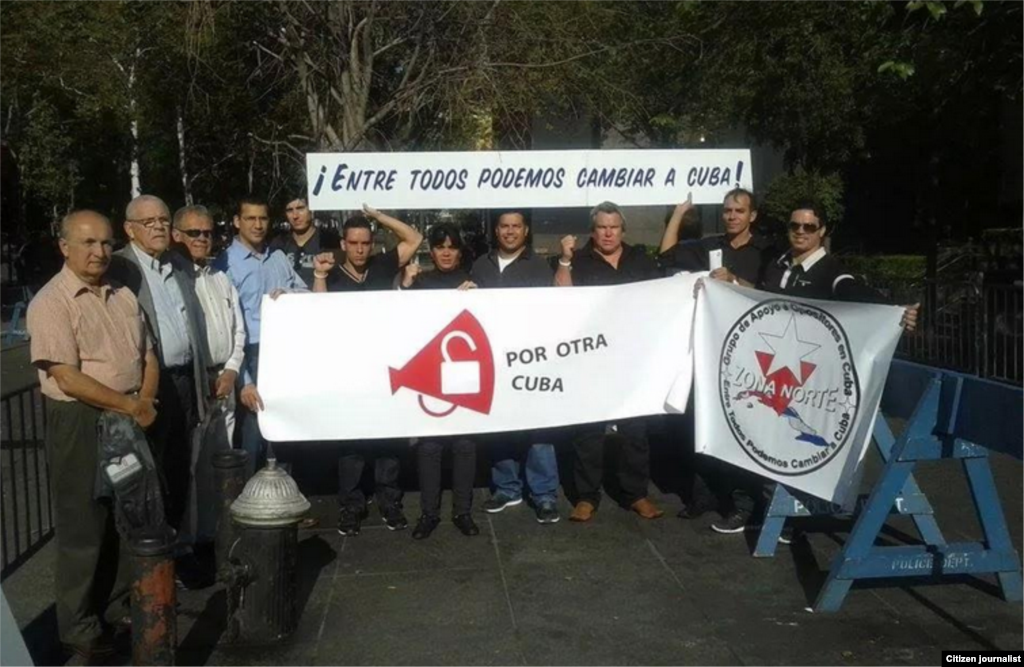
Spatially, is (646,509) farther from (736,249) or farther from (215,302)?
(215,302)

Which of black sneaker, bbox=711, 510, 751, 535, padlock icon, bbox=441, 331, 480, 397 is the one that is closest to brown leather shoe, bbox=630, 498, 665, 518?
black sneaker, bbox=711, 510, 751, 535

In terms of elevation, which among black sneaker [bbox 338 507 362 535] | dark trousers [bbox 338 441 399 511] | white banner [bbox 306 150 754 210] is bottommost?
black sneaker [bbox 338 507 362 535]

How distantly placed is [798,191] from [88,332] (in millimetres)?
23235

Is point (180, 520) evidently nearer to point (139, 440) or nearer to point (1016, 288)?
point (139, 440)

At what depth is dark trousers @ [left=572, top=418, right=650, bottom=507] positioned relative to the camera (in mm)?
7375

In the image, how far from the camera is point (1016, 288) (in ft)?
37.6

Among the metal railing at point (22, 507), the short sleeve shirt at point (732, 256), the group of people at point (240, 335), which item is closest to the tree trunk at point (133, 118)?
the metal railing at point (22, 507)

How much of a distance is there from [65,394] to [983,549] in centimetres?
430

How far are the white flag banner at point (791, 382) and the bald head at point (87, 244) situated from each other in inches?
132

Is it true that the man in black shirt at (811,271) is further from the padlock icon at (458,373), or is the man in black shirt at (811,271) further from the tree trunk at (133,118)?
the tree trunk at (133,118)

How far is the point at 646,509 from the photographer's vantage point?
7.45 metres

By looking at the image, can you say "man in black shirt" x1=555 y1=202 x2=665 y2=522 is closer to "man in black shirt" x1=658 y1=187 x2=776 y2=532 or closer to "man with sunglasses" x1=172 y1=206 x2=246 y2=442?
"man in black shirt" x1=658 y1=187 x2=776 y2=532

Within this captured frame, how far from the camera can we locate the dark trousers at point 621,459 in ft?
24.2

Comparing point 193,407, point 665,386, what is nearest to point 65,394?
point 193,407
